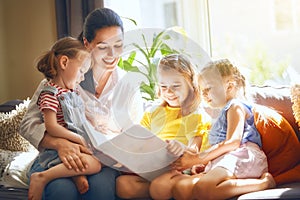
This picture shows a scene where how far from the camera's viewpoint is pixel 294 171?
1.93 meters

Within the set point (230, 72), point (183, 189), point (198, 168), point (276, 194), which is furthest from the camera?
point (230, 72)

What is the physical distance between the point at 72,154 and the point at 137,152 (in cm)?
25

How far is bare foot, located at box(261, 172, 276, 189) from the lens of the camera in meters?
1.82

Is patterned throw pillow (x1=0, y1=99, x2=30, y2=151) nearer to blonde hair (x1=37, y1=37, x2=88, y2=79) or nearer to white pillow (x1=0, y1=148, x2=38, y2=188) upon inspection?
white pillow (x1=0, y1=148, x2=38, y2=188)

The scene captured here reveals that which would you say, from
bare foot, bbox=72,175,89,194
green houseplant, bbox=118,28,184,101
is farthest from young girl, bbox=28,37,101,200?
green houseplant, bbox=118,28,184,101

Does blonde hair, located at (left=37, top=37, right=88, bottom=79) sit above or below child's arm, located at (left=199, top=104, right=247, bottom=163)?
above

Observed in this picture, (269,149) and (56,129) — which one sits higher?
(56,129)

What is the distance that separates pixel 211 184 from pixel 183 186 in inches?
4.2

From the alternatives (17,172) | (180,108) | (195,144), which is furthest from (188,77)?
(17,172)

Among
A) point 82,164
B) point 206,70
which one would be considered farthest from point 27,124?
point 206,70

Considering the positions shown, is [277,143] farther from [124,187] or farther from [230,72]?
[124,187]

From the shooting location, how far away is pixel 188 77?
190 cm

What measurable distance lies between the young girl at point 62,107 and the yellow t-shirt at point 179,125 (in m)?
0.27

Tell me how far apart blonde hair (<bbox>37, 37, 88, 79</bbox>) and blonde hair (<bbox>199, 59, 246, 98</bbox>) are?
0.54 m
